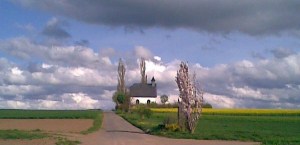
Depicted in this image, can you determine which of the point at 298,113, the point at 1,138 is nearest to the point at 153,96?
the point at 298,113

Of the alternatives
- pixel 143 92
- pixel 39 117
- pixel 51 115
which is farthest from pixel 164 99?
pixel 39 117

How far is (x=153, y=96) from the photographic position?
130 m

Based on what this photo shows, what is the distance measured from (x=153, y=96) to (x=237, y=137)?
324ft

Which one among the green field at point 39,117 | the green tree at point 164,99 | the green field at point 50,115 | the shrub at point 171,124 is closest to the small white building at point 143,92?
the green tree at point 164,99

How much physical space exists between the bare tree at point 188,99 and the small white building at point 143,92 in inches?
3521

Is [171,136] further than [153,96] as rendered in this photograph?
No

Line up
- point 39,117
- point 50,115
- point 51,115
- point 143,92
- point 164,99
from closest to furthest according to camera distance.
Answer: point 39,117, point 50,115, point 51,115, point 164,99, point 143,92

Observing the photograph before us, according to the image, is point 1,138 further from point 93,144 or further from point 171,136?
point 171,136

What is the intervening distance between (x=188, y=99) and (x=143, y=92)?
92708 millimetres

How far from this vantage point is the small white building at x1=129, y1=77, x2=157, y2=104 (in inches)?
5000

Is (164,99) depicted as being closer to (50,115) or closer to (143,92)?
(143,92)

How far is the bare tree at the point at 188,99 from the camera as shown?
35.8 metres

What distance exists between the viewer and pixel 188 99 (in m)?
35.8

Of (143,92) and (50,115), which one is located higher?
(143,92)
